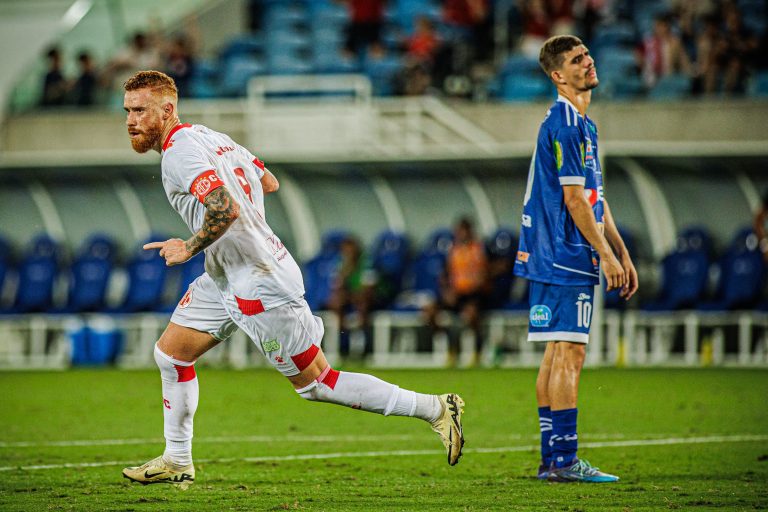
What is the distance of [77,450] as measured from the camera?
28.2 feet

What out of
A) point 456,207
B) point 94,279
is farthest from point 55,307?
point 456,207

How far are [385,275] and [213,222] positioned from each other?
13005 mm

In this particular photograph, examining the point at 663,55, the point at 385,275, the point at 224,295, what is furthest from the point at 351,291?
the point at 224,295

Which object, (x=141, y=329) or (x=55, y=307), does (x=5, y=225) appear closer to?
(x=55, y=307)

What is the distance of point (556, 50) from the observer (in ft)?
23.2

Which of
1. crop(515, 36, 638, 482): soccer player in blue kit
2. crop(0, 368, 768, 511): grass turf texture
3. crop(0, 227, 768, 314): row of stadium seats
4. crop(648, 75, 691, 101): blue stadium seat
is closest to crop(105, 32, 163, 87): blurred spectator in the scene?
crop(0, 227, 768, 314): row of stadium seats

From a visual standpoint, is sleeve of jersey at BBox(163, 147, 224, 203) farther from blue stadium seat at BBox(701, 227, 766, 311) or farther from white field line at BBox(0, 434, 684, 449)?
blue stadium seat at BBox(701, 227, 766, 311)

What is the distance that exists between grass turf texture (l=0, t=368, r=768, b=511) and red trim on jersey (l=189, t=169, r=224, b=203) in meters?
1.45

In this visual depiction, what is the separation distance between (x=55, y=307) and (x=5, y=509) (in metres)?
14.9

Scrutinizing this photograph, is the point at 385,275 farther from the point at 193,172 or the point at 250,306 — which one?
the point at 193,172

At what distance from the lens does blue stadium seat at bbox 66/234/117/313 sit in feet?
65.9

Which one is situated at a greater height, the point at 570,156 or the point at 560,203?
the point at 570,156

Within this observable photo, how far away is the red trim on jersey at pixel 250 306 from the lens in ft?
20.5

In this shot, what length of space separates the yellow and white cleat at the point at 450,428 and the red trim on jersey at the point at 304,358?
2.36 ft
